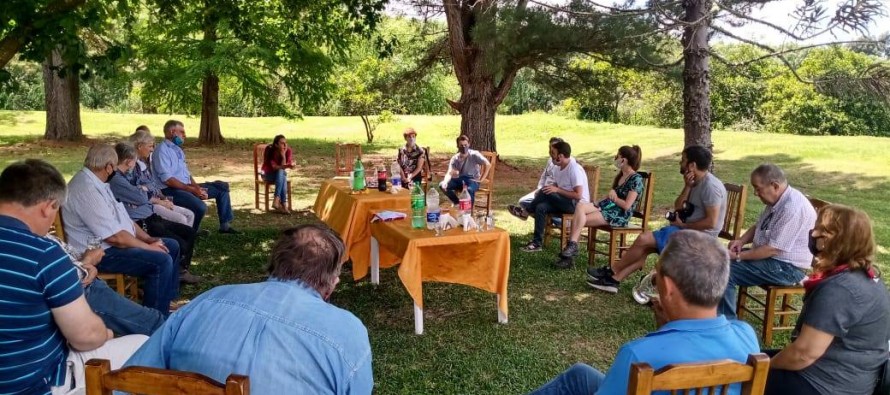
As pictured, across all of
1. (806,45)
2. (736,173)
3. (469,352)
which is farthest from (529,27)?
(736,173)

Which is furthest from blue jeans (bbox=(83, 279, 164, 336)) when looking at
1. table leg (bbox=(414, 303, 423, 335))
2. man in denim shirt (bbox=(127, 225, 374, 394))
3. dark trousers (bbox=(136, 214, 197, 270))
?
dark trousers (bbox=(136, 214, 197, 270))

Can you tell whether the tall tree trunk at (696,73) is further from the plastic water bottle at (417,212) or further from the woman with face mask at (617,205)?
the plastic water bottle at (417,212)

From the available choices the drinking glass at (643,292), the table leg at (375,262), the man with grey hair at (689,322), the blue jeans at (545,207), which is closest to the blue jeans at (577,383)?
the man with grey hair at (689,322)

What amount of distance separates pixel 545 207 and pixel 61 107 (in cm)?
1472

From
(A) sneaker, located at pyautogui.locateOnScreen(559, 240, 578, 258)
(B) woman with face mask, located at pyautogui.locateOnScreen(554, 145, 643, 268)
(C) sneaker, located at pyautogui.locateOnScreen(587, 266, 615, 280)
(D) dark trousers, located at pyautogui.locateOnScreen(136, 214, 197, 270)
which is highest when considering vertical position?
(B) woman with face mask, located at pyautogui.locateOnScreen(554, 145, 643, 268)

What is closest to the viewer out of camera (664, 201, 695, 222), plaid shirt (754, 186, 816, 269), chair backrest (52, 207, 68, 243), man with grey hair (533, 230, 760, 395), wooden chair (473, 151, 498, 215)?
man with grey hair (533, 230, 760, 395)

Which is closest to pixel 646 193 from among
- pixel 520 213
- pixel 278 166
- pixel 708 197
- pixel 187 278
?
pixel 708 197

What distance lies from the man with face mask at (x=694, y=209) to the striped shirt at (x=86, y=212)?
362cm

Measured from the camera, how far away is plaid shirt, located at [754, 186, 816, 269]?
3766 mm

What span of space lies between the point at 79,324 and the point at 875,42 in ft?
20.6

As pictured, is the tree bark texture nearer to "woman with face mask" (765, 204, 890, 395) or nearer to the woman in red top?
the woman in red top

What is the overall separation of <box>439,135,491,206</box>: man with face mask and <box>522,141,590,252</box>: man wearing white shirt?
5.38ft

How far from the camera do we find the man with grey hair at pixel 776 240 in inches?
148

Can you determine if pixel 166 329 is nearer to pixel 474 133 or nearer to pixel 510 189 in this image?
pixel 510 189
